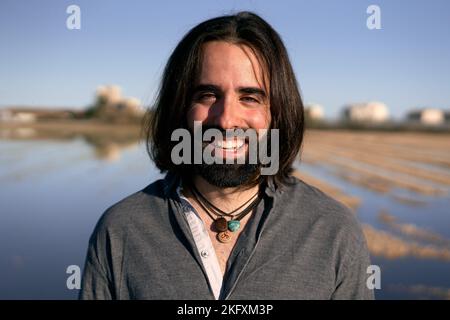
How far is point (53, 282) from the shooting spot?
773 centimetres

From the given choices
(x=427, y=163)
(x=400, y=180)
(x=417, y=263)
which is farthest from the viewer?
(x=427, y=163)

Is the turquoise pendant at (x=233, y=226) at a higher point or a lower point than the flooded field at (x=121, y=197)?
higher

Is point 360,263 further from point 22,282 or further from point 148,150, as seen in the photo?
point 22,282

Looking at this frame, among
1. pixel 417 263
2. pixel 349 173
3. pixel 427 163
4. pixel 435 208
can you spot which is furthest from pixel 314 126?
pixel 417 263

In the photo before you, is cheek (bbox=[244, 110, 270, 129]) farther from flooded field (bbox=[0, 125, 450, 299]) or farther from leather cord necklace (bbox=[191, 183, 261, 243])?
flooded field (bbox=[0, 125, 450, 299])

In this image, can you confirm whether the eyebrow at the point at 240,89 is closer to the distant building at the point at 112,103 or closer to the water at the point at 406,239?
the water at the point at 406,239

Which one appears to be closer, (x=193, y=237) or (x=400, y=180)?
(x=193, y=237)

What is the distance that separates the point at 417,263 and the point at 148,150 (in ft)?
23.9

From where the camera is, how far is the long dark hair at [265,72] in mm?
2502

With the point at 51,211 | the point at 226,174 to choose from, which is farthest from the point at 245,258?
the point at 51,211

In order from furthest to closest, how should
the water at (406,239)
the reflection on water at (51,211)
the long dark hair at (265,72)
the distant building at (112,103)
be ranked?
1. the distant building at (112,103)
2. the reflection on water at (51,211)
3. the water at (406,239)
4. the long dark hair at (265,72)

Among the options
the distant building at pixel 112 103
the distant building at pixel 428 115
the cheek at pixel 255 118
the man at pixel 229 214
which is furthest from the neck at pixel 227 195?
the distant building at pixel 428 115

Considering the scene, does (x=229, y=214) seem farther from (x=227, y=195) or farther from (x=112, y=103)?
(x=112, y=103)

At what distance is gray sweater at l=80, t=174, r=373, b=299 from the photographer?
7.30 feet
